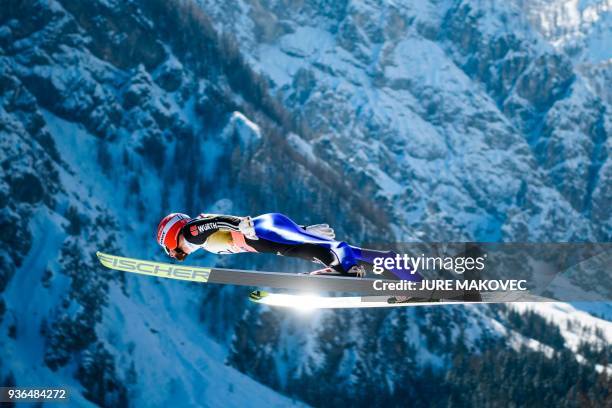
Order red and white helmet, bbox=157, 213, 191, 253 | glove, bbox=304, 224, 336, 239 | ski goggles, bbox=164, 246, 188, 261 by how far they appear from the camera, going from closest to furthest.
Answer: glove, bbox=304, 224, 336, 239
red and white helmet, bbox=157, 213, 191, 253
ski goggles, bbox=164, 246, 188, 261

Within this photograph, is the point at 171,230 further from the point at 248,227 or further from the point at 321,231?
the point at 321,231

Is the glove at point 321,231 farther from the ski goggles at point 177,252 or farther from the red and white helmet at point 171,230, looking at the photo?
the ski goggles at point 177,252

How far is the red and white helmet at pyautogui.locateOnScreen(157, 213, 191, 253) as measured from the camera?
20656 mm

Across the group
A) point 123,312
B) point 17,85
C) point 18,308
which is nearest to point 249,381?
point 123,312

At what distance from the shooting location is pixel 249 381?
500 feet

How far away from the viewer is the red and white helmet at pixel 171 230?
2066 cm

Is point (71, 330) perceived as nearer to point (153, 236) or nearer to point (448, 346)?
point (153, 236)

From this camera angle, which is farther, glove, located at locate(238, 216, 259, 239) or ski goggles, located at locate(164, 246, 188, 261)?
ski goggles, located at locate(164, 246, 188, 261)

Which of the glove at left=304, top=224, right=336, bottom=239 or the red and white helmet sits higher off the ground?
the red and white helmet

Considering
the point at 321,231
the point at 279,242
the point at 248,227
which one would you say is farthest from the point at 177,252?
the point at 321,231

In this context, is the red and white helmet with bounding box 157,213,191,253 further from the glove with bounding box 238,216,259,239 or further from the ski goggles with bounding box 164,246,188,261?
the glove with bounding box 238,216,259,239

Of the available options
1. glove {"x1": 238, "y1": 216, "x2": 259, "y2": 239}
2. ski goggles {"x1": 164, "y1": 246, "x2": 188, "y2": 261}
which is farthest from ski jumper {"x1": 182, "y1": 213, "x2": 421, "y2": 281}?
ski goggles {"x1": 164, "y1": 246, "x2": 188, "y2": 261}

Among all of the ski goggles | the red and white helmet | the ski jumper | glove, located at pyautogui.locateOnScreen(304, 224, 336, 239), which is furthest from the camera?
the ski goggles

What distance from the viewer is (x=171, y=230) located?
814 inches
